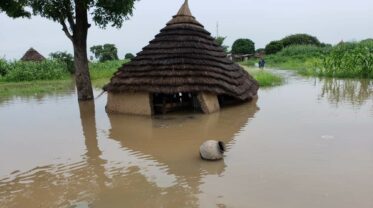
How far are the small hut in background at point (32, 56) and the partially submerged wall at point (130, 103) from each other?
2639 centimetres

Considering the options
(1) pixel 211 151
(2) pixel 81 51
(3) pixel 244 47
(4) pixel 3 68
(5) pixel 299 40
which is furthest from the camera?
(5) pixel 299 40

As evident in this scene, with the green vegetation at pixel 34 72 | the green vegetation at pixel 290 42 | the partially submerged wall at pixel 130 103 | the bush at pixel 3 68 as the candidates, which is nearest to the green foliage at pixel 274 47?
the green vegetation at pixel 290 42

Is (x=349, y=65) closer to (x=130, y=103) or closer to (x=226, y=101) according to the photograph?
(x=226, y=101)

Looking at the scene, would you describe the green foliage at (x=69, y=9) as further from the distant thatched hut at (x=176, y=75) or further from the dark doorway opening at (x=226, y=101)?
the dark doorway opening at (x=226, y=101)

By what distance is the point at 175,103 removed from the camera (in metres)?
11.3

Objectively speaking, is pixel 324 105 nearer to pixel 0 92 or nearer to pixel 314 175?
pixel 314 175

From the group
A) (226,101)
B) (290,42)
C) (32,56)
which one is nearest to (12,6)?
(226,101)

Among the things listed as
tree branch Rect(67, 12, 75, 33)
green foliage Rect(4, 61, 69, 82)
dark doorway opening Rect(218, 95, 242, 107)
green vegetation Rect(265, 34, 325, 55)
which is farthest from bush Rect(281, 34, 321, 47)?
tree branch Rect(67, 12, 75, 33)

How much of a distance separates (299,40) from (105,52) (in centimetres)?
2428

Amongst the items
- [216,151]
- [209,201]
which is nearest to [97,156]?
[216,151]

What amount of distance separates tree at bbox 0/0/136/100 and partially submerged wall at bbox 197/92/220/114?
4636mm

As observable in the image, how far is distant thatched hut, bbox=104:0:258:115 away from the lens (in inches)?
407

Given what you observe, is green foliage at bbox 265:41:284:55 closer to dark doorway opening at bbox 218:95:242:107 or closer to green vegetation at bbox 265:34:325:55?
green vegetation at bbox 265:34:325:55

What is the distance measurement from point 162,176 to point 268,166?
66.0 inches
